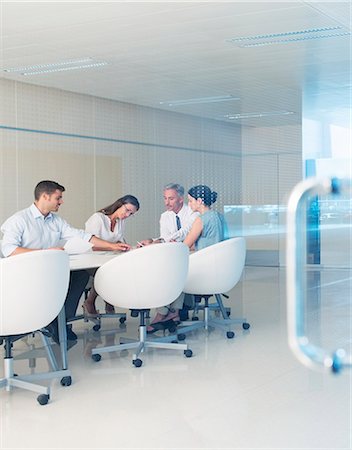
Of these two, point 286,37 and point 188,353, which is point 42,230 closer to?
point 188,353

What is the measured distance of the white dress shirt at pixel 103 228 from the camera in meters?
7.33

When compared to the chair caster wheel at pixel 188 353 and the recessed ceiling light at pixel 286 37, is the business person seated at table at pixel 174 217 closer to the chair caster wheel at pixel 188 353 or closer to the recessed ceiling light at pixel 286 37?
the chair caster wheel at pixel 188 353

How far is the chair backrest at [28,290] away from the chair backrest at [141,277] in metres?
0.94

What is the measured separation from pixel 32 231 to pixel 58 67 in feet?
8.87

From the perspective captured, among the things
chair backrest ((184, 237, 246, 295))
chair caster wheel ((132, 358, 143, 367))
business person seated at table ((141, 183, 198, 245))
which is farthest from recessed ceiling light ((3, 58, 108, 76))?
chair caster wheel ((132, 358, 143, 367))

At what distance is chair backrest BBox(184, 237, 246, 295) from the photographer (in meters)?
6.62

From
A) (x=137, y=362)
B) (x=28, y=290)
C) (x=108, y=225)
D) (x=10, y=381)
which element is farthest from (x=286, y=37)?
(x=10, y=381)

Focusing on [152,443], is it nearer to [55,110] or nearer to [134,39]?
[134,39]

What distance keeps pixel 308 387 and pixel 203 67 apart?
4145 millimetres

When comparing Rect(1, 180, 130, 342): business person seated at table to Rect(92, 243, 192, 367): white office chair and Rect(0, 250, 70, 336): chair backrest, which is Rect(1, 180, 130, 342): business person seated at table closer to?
Rect(92, 243, 192, 367): white office chair

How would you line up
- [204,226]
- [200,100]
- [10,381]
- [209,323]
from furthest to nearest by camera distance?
1. [200,100]
2. [204,226]
3. [209,323]
4. [10,381]

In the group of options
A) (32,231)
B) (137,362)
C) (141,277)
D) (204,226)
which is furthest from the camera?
(204,226)

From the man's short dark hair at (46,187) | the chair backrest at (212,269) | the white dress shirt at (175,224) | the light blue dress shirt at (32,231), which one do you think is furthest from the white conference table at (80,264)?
the white dress shirt at (175,224)

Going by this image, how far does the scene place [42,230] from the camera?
614 cm
